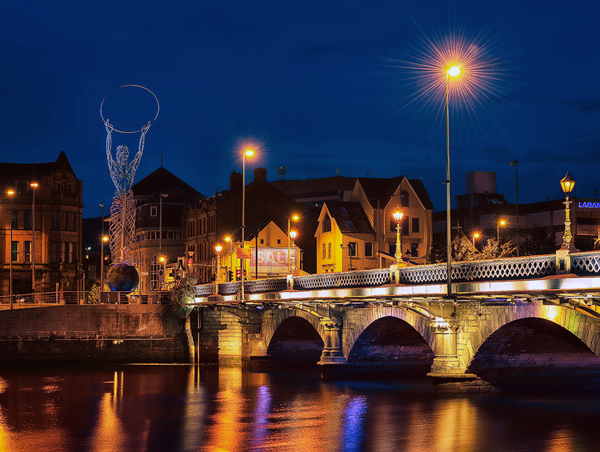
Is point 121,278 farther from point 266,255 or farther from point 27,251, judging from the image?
point 27,251

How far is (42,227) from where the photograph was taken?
4560 inches

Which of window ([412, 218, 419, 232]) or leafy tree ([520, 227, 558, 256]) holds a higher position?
window ([412, 218, 419, 232])

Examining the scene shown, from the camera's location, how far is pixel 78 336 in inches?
3019

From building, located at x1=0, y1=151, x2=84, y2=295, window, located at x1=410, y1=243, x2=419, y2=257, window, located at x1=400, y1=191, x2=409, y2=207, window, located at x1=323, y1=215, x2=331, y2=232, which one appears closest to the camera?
window, located at x1=400, y1=191, x2=409, y2=207

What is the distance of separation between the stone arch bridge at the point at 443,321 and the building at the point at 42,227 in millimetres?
46186

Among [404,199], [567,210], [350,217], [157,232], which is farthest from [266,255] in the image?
[567,210]

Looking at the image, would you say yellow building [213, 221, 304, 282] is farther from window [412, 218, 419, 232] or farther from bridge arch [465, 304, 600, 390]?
bridge arch [465, 304, 600, 390]

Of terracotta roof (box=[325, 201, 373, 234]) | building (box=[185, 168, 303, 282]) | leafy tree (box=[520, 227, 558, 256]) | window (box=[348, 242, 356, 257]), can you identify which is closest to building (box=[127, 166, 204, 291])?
building (box=[185, 168, 303, 282])

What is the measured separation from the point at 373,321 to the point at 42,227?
70206 millimetres

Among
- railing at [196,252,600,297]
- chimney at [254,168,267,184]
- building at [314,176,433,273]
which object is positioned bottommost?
railing at [196,252,600,297]

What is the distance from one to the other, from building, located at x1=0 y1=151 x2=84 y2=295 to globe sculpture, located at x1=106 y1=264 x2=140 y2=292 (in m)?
34.3

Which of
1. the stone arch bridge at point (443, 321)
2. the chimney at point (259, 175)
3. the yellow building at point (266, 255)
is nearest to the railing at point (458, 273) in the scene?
the stone arch bridge at point (443, 321)

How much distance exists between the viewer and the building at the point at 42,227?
114500 millimetres

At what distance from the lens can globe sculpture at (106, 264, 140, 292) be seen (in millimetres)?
82125
